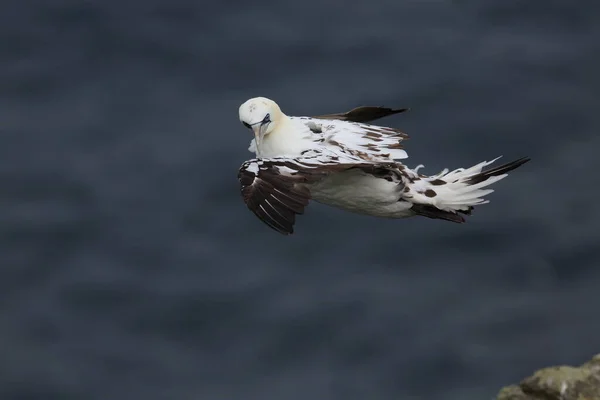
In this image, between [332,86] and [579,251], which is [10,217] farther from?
[579,251]

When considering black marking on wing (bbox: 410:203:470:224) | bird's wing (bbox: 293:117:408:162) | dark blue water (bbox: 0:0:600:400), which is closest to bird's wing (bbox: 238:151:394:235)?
bird's wing (bbox: 293:117:408:162)

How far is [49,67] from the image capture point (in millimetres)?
35938

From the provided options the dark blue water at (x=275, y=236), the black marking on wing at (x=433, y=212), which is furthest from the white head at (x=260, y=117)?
the dark blue water at (x=275, y=236)

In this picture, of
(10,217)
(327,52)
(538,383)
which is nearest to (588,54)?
(327,52)

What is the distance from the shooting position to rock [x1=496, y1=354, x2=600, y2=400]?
46.6 ft

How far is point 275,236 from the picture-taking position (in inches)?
1320

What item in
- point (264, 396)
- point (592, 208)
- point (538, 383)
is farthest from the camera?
point (592, 208)

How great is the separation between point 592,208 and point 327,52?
674 cm

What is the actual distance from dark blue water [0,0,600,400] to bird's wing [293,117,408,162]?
42.3 ft

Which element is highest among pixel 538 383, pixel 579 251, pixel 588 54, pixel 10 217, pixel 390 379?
pixel 588 54

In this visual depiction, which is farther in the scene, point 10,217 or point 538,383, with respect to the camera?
point 10,217

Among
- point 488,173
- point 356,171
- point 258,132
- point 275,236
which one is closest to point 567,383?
point 356,171

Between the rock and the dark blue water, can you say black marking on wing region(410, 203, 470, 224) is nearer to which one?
the rock

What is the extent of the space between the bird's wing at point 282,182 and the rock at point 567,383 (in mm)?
3307
